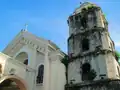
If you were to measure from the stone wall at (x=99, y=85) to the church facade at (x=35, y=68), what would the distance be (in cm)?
108

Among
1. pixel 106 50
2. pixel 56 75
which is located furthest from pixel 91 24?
pixel 56 75

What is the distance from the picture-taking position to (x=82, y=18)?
19.6 metres

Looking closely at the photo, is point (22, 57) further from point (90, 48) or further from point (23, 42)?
point (90, 48)

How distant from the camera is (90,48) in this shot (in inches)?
671

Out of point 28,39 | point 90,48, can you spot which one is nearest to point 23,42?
point 28,39

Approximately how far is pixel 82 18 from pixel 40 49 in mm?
5398

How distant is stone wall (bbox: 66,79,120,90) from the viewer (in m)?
13.9

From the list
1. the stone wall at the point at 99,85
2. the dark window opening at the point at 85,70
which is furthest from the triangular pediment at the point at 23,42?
the stone wall at the point at 99,85

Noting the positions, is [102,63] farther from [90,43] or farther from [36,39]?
[36,39]

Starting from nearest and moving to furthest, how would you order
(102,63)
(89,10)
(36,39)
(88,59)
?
(102,63) → (88,59) → (36,39) → (89,10)

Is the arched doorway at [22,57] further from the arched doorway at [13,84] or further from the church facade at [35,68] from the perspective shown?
the arched doorway at [13,84]

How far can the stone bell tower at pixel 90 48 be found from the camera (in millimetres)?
15328

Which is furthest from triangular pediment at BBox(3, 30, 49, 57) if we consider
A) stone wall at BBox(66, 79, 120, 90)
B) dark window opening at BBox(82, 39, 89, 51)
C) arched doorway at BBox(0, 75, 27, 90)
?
stone wall at BBox(66, 79, 120, 90)

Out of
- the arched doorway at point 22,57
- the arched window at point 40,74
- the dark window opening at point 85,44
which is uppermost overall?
the dark window opening at point 85,44
